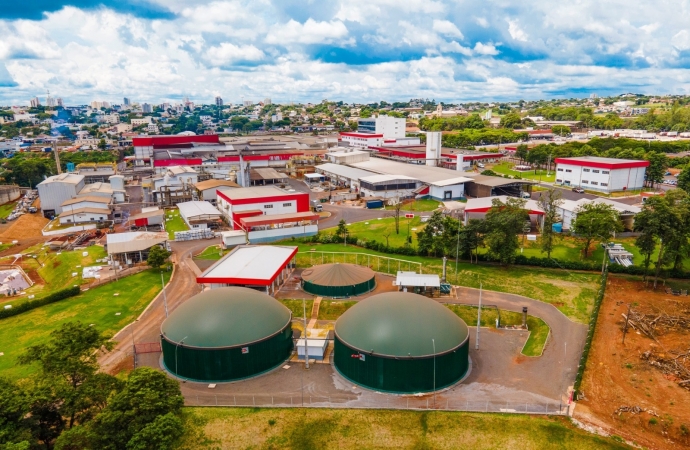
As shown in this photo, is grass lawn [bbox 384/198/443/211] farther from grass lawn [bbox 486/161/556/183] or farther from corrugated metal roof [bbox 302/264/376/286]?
corrugated metal roof [bbox 302/264/376/286]

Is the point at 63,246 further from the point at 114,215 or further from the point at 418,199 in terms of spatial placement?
the point at 418,199

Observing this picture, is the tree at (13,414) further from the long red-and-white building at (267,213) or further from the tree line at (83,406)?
the long red-and-white building at (267,213)

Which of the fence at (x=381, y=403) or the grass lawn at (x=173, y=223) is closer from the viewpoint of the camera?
the fence at (x=381, y=403)

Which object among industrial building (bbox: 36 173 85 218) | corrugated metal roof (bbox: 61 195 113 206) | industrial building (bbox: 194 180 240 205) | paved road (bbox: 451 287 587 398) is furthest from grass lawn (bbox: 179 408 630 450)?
industrial building (bbox: 36 173 85 218)

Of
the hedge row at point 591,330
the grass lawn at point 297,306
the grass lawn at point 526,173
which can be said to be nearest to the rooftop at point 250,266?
the grass lawn at point 297,306

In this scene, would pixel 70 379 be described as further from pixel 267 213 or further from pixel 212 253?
pixel 267 213

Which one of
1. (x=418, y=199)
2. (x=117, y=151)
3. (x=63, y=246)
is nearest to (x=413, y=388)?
(x=63, y=246)

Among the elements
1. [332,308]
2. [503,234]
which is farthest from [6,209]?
[503,234]
